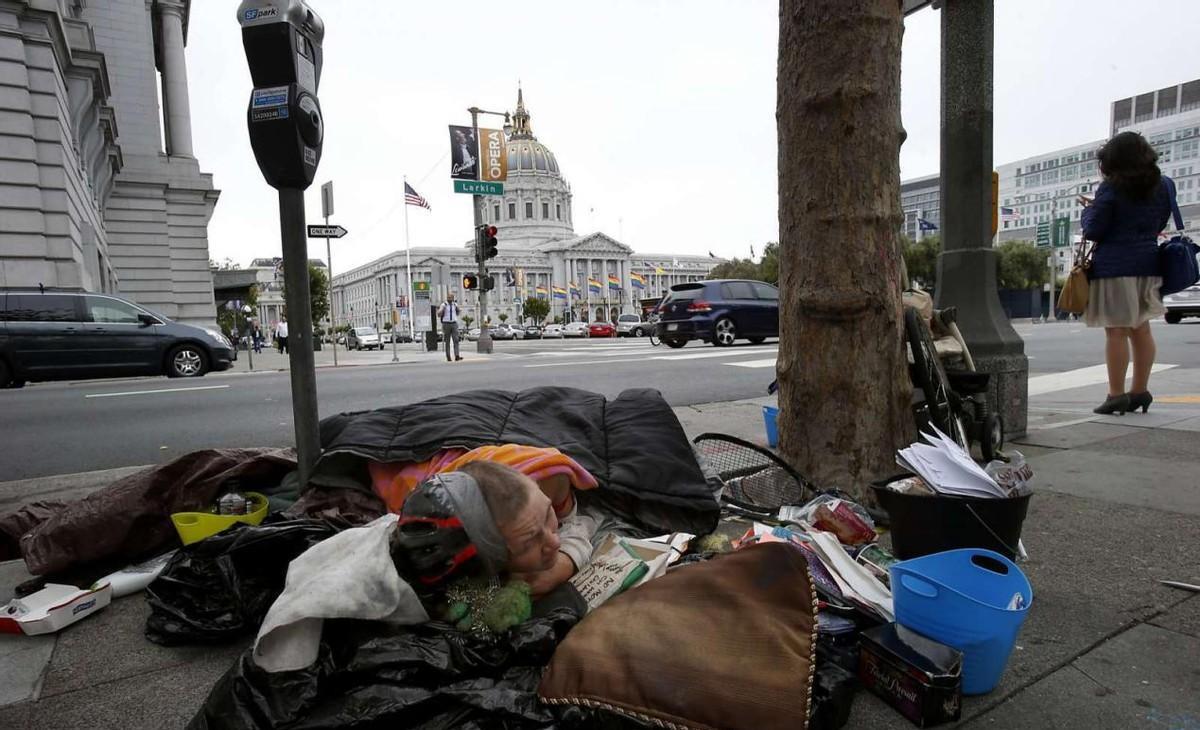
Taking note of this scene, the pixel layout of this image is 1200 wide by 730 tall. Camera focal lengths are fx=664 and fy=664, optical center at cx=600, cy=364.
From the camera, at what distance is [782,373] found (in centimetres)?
333

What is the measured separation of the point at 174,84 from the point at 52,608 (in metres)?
39.8

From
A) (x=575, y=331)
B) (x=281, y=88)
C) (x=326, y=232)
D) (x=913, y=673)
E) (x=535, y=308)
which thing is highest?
(x=326, y=232)

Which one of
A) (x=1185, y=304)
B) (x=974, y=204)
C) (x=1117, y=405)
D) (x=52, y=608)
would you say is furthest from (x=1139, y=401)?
(x=1185, y=304)

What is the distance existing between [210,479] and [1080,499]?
12.9ft

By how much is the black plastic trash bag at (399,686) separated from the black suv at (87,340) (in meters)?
12.3

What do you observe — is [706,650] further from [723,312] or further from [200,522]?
[723,312]

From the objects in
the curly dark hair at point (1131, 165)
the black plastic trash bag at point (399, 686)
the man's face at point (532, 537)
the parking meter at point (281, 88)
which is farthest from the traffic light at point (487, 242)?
the black plastic trash bag at point (399, 686)

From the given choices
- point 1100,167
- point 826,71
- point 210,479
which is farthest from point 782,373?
point 1100,167

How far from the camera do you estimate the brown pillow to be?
1383 millimetres

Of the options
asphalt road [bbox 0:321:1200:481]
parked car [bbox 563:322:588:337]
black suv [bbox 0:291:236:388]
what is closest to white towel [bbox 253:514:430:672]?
asphalt road [bbox 0:321:1200:481]

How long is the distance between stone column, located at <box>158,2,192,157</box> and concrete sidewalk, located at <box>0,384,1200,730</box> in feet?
121

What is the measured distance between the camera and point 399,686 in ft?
5.12

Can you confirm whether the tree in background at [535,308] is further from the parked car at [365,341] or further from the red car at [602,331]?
the parked car at [365,341]

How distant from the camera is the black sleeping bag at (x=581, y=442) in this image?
2664 millimetres
